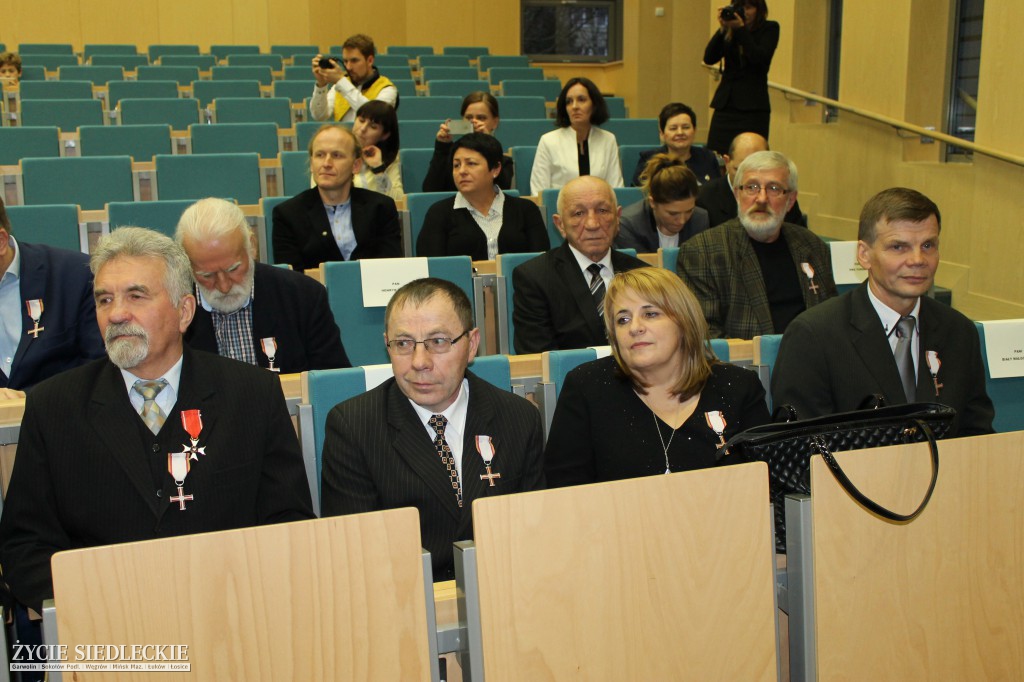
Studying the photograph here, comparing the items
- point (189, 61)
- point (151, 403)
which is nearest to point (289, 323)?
point (151, 403)

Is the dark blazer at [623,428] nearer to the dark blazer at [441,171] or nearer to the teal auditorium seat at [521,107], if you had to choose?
the dark blazer at [441,171]

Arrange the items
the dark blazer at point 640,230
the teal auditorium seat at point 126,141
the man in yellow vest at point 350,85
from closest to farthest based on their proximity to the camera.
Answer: the dark blazer at point 640,230
the teal auditorium seat at point 126,141
the man in yellow vest at point 350,85

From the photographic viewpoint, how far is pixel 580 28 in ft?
37.0

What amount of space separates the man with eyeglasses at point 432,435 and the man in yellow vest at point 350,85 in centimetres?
401

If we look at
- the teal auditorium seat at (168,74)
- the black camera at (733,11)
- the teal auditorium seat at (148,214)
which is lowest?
the teal auditorium seat at (148,214)

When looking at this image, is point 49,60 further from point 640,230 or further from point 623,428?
point 623,428

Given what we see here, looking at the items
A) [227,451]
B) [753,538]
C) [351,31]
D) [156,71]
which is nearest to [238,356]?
[227,451]

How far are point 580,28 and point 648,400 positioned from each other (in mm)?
9915

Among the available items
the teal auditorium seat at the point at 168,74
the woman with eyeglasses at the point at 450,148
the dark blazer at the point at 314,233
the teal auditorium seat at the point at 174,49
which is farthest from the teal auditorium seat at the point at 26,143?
the teal auditorium seat at the point at 174,49

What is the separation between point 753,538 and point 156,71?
26.1 feet

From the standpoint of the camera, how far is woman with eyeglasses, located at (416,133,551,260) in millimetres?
A: 4172

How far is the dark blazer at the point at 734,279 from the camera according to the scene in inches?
125

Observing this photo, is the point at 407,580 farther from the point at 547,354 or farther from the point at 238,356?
the point at 238,356

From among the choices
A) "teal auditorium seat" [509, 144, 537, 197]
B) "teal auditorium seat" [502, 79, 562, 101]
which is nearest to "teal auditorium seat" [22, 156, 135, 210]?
"teal auditorium seat" [509, 144, 537, 197]
